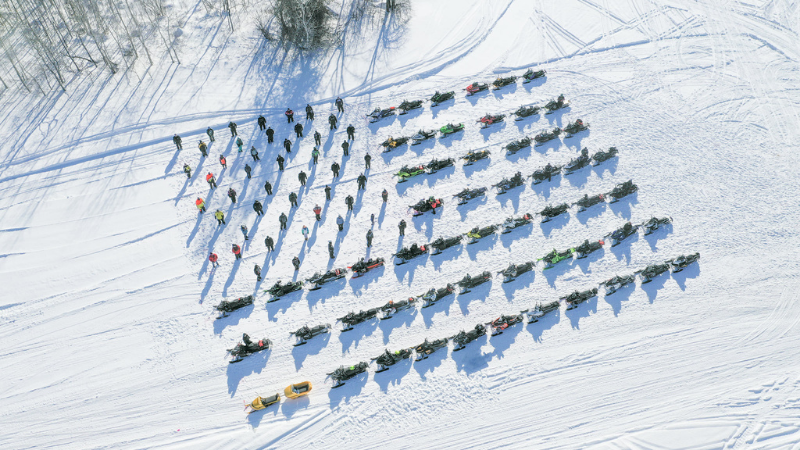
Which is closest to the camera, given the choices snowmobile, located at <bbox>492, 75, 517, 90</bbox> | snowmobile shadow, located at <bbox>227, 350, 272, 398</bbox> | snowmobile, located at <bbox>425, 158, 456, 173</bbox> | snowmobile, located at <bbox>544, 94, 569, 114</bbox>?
snowmobile shadow, located at <bbox>227, 350, 272, 398</bbox>

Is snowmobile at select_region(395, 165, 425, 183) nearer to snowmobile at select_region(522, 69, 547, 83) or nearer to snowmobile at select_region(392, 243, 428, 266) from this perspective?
snowmobile at select_region(392, 243, 428, 266)

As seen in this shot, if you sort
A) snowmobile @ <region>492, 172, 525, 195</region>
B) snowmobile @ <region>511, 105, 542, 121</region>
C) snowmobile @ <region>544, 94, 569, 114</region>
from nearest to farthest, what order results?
snowmobile @ <region>492, 172, 525, 195</region>
snowmobile @ <region>511, 105, 542, 121</region>
snowmobile @ <region>544, 94, 569, 114</region>

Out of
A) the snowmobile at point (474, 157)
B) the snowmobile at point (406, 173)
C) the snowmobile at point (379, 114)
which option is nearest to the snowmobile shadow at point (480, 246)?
the snowmobile at point (474, 157)

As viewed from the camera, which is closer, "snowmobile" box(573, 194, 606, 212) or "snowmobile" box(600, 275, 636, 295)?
"snowmobile" box(600, 275, 636, 295)

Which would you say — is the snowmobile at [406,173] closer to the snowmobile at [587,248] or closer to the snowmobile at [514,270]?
the snowmobile at [514,270]

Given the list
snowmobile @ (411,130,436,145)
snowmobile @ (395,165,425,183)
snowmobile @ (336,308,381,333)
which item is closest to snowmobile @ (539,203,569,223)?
snowmobile @ (395,165,425,183)

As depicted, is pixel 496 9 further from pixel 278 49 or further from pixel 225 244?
pixel 225 244
